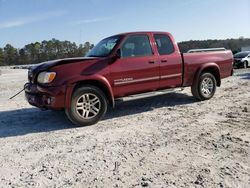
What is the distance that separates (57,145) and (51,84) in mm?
1472

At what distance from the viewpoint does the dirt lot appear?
4.05m

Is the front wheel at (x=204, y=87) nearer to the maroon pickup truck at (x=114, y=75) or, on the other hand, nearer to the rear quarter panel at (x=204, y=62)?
the maroon pickup truck at (x=114, y=75)

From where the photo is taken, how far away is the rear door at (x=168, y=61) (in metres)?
8.02

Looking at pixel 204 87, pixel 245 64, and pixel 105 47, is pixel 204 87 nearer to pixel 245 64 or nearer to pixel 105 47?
pixel 105 47

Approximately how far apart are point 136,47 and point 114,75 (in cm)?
102

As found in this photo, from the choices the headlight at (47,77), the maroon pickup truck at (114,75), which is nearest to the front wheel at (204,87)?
the maroon pickup truck at (114,75)

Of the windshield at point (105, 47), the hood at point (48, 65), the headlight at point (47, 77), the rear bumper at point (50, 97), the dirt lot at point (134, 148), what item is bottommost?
the dirt lot at point (134, 148)

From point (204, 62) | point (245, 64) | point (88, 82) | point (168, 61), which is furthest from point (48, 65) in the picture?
point (245, 64)

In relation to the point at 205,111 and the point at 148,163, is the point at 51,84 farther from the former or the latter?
the point at 205,111

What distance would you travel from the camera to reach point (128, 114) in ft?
25.5

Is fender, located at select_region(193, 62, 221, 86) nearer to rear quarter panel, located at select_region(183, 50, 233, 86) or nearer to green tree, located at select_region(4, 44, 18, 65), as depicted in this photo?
rear quarter panel, located at select_region(183, 50, 233, 86)

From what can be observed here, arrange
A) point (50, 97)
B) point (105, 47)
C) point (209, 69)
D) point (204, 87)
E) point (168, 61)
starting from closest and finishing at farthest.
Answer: point (50, 97) < point (105, 47) < point (168, 61) < point (204, 87) < point (209, 69)

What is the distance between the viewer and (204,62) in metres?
8.99

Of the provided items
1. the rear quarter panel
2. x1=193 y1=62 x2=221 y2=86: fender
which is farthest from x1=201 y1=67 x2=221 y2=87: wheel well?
the rear quarter panel
